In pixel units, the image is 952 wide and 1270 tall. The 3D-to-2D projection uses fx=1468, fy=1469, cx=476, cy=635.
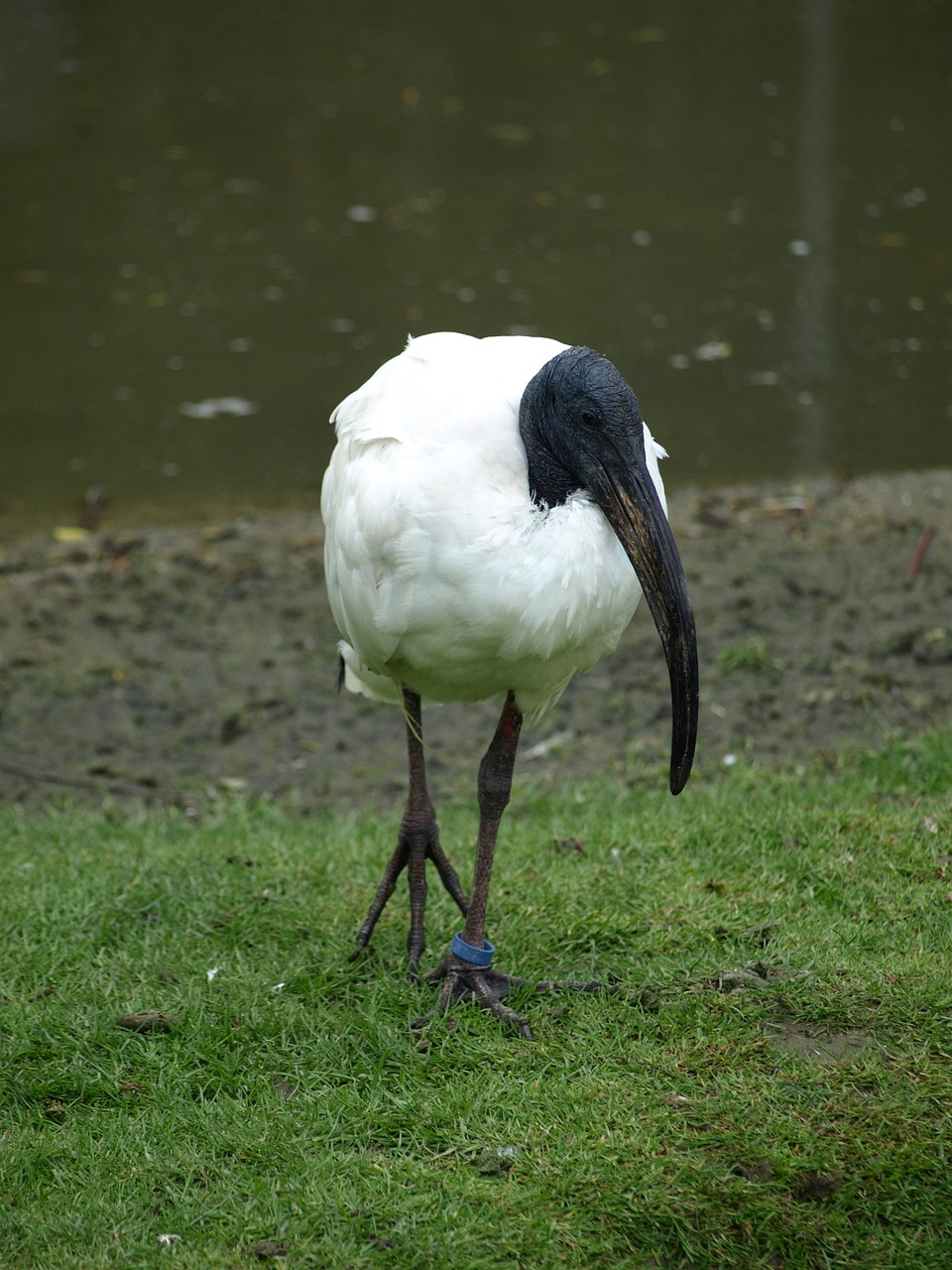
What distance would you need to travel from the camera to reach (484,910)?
3.71 meters

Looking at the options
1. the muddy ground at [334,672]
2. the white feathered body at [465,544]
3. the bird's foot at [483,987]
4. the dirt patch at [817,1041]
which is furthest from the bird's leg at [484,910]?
the muddy ground at [334,672]

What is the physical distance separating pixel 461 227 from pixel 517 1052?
25.4 feet

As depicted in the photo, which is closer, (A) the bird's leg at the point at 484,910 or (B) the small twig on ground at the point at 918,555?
(A) the bird's leg at the point at 484,910

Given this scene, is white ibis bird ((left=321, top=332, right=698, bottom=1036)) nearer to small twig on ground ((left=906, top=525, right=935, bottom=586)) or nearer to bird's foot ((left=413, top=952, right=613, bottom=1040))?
bird's foot ((left=413, top=952, right=613, bottom=1040))

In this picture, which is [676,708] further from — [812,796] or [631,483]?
[812,796]

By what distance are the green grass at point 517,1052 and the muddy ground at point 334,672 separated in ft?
1.86

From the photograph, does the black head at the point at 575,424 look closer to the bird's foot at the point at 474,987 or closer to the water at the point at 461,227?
the bird's foot at the point at 474,987

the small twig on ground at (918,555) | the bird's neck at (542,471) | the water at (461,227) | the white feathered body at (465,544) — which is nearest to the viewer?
the white feathered body at (465,544)

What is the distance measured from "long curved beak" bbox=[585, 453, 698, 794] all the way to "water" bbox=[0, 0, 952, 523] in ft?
14.2

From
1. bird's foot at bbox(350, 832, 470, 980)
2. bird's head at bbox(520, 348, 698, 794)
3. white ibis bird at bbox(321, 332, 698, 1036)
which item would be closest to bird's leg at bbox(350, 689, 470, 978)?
bird's foot at bbox(350, 832, 470, 980)

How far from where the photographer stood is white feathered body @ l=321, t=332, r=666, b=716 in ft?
10.5

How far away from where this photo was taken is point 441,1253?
2.80 meters

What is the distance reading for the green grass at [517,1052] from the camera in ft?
9.43

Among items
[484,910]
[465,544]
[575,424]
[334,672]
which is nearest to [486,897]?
[484,910]
